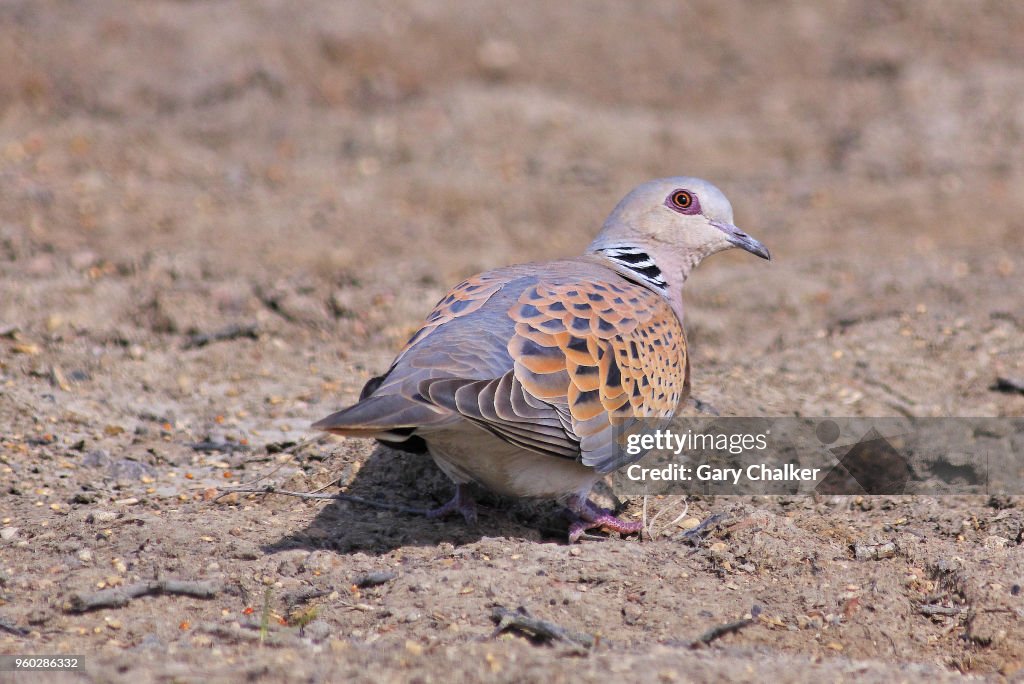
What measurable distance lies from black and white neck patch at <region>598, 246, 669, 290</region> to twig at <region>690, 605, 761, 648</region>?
75.4 inches

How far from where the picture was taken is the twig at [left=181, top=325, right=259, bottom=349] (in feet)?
21.6

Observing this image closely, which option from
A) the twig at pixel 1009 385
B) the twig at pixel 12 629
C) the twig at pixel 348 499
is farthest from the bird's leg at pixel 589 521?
the twig at pixel 1009 385

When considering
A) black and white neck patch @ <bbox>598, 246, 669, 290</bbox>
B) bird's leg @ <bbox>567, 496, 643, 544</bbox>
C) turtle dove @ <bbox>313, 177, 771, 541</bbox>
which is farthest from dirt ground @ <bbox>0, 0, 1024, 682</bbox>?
black and white neck patch @ <bbox>598, 246, 669, 290</bbox>

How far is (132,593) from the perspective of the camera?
390cm

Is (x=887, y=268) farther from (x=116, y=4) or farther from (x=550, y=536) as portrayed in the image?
(x=116, y=4)

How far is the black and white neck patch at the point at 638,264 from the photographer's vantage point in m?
5.52

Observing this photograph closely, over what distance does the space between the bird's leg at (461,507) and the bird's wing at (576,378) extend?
542 millimetres

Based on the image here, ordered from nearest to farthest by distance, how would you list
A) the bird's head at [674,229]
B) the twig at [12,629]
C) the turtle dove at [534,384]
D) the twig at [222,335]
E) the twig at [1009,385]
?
the twig at [12,629] → the turtle dove at [534,384] → the bird's head at [674,229] → the twig at [1009,385] → the twig at [222,335]

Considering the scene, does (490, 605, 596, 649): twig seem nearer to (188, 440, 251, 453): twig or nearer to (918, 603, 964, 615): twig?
(918, 603, 964, 615): twig

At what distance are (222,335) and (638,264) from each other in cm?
246

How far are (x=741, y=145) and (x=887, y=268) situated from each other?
2.97 m

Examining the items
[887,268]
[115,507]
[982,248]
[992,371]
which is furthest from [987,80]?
[115,507]

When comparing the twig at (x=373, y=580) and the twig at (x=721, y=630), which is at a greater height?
the twig at (x=373, y=580)

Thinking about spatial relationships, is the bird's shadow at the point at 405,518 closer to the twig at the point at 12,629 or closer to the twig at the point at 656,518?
the twig at the point at 656,518
